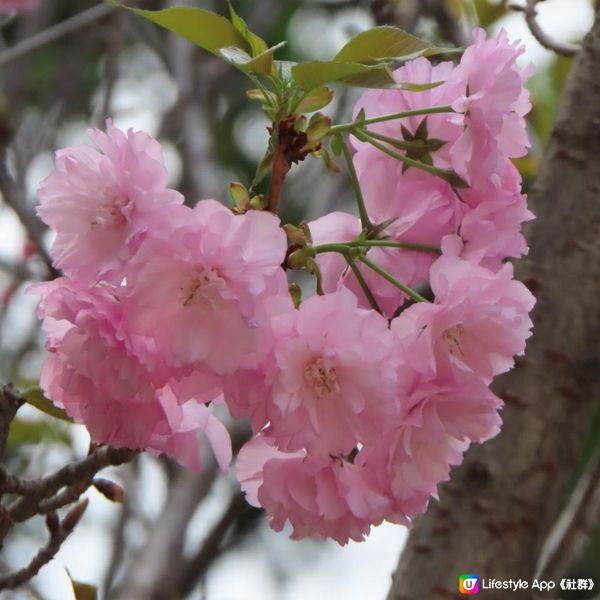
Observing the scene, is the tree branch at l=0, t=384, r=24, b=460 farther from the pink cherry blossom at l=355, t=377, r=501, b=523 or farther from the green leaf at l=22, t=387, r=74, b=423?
the pink cherry blossom at l=355, t=377, r=501, b=523

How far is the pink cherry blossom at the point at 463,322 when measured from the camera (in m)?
0.73

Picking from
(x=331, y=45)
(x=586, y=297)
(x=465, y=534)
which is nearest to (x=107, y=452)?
(x=465, y=534)

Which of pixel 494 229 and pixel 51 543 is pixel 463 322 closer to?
pixel 494 229

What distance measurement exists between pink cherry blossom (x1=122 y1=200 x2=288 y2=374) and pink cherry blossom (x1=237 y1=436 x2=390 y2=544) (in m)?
0.12

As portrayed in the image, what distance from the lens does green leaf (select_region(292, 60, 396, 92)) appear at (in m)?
0.74

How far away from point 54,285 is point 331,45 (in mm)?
3805

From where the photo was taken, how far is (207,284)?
0.70 metres

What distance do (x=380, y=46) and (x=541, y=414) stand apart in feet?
2.35

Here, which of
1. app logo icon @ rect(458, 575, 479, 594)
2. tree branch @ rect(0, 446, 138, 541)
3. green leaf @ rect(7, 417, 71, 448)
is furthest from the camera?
green leaf @ rect(7, 417, 71, 448)

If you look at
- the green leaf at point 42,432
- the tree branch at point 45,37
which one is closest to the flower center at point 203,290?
the green leaf at point 42,432

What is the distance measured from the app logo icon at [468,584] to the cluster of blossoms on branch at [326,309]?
520 millimetres

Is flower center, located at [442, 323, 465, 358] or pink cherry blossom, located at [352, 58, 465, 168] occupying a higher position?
pink cherry blossom, located at [352, 58, 465, 168]

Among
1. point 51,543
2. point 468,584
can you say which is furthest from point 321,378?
point 468,584

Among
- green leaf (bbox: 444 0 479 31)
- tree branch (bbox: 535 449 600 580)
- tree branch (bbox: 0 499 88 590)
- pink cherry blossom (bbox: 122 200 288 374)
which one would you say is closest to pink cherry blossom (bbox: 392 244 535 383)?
pink cherry blossom (bbox: 122 200 288 374)
